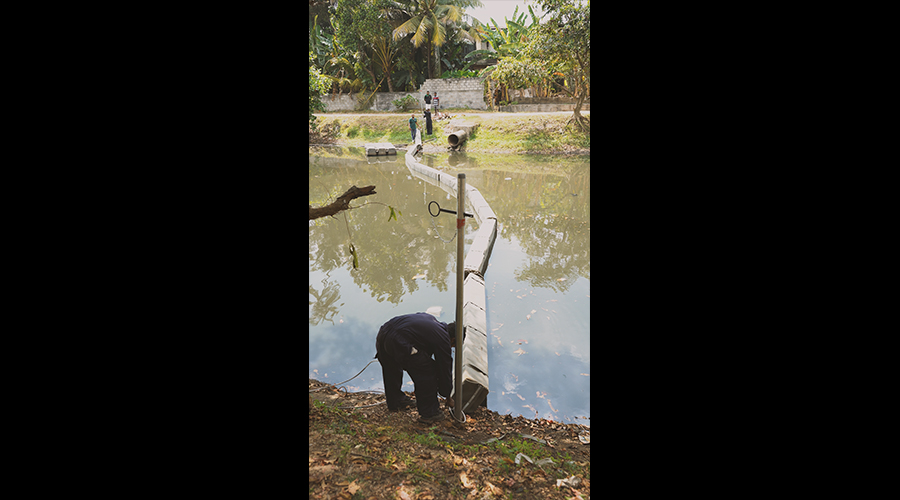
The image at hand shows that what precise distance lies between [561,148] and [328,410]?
17332mm

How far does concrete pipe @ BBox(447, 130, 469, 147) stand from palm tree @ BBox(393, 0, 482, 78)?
8.04 meters

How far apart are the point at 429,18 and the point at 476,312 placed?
2480 cm

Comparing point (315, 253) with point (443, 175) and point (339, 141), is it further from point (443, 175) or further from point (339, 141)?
point (339, 141)

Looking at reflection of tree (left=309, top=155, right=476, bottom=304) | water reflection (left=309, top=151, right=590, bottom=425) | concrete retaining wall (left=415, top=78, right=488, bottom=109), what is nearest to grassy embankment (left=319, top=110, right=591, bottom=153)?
concrete retaining wall (left=415, top=78, right=488, bottom=109)

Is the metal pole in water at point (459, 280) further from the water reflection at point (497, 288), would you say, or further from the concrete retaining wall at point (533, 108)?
the concrete retaining wall at point (533, 108)

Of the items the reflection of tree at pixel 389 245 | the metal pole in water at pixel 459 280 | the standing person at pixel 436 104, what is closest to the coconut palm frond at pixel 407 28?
the standing person at pixel 436 104

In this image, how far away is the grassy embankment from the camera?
64.0 ft

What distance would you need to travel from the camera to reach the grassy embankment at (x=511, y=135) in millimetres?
19516

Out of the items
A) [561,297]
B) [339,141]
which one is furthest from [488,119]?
[561,297]

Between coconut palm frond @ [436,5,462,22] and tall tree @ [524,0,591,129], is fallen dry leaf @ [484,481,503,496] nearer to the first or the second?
tall tree @ [524,0,591,129]

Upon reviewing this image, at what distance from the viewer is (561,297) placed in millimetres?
5973

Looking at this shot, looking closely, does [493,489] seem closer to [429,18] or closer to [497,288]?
[497,288]

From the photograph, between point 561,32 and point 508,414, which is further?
point 561,32

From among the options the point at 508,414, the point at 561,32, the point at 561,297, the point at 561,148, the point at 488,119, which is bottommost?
the point at 508,414
